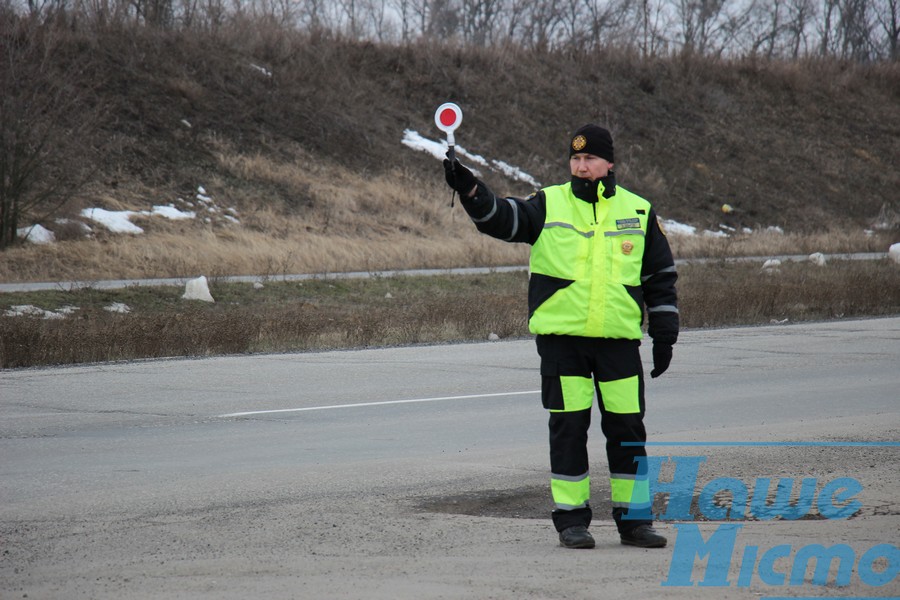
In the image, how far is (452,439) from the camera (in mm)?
8703

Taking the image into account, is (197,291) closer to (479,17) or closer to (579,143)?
(579,143)

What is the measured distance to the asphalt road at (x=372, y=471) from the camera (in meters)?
4.80

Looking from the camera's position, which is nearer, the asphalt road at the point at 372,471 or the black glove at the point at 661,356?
the asphalt road at the point at 372,471

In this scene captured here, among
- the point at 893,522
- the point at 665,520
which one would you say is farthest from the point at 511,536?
the point at 893,522

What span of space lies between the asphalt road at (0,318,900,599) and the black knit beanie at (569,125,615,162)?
194cm

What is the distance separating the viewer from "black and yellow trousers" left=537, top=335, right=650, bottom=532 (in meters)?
5.36

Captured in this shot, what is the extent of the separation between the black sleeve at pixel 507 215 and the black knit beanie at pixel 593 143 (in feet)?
1.01

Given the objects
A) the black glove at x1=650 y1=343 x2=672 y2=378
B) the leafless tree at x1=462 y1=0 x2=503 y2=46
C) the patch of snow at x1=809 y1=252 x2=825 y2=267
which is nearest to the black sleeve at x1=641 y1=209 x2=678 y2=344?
the black glove at x1=650 y1=343 x2=672 y2=378

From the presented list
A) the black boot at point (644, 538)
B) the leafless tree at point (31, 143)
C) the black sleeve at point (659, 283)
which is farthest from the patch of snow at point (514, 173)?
the black boot at point (644, 538)

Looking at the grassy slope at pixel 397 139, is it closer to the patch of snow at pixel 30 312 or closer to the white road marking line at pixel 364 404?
the patch of snow at pixel 30 312

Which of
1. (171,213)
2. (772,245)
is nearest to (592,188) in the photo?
(171,213)

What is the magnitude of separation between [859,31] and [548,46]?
111 ft

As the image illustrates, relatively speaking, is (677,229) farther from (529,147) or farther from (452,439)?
(452,439)

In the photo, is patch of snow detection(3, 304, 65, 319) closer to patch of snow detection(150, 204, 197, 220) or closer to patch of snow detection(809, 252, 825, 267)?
patch of snow detection(150, 204, 197, 220)
